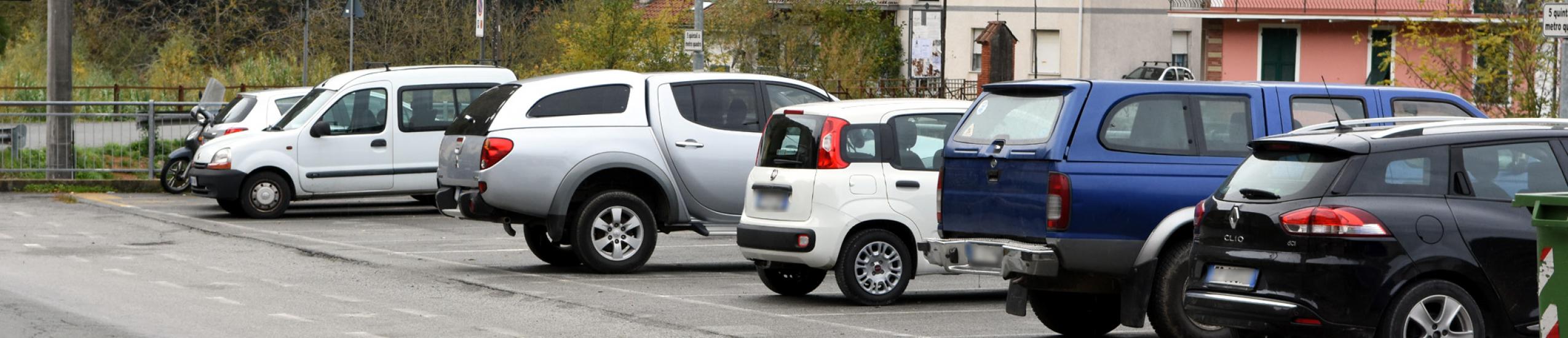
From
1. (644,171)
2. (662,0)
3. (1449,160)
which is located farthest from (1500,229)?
(662,0)

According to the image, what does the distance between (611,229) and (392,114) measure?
6539 millimetres

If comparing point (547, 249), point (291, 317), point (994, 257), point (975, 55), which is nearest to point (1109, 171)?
point (994, 257)

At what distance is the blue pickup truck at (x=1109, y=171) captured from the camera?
9.20 metres

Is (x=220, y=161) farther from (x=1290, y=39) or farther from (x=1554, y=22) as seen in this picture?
(x=1290, y=39)

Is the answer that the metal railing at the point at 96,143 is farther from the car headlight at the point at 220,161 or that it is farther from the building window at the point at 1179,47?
the building window at the point at 1179,47

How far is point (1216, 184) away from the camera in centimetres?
945

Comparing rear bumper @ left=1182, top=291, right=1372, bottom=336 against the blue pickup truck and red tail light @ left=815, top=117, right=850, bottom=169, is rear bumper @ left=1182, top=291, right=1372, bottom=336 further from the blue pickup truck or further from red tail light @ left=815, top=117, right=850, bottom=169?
red tail light @ left=815, top=117, right=850, bottom=169

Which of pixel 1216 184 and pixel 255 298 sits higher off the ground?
pixel 1216 184

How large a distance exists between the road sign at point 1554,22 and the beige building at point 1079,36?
39.1m

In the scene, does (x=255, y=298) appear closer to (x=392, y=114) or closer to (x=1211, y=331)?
(x=1211, y=331)

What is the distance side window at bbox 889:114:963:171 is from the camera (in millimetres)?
11891

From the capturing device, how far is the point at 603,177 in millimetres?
14055

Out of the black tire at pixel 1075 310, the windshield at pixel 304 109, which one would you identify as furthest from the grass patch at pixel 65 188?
the black tire at pixel 1075 310

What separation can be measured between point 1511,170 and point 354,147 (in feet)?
46.6
